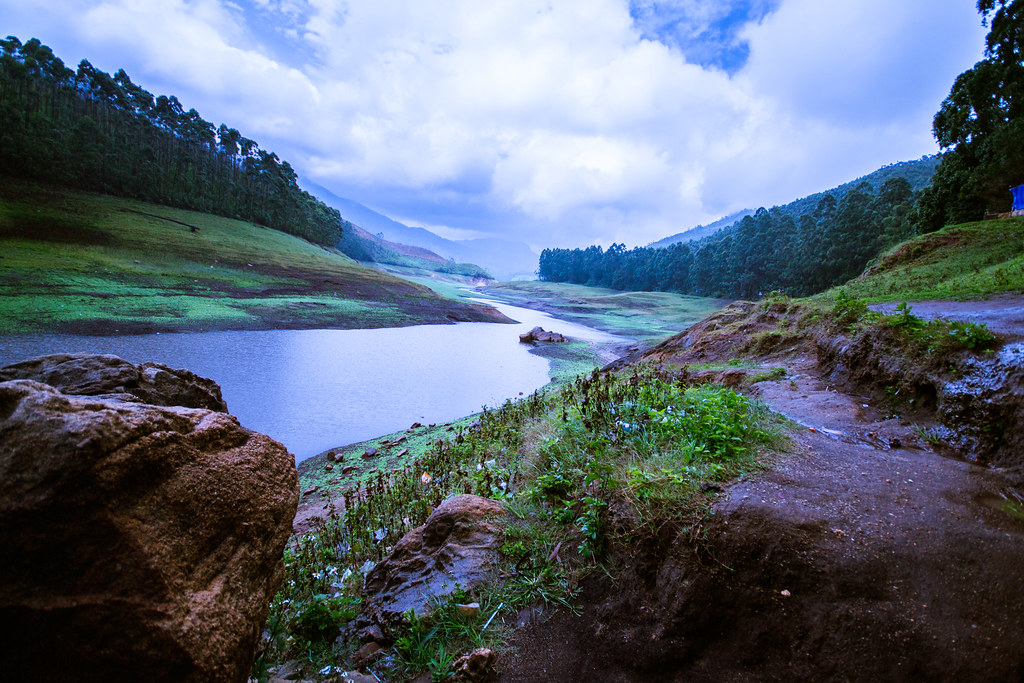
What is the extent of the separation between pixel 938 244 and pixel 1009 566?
17595 mm

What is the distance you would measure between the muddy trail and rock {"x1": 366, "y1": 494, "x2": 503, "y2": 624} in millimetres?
791

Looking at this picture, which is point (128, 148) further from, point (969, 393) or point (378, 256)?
point (969, 393)

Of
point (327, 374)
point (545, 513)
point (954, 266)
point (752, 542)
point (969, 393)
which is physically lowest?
point (327, 374)

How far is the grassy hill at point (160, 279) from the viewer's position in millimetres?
20594

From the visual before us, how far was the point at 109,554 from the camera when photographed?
2213mm

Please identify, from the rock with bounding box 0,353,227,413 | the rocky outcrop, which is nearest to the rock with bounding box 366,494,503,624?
the rock with bounding box 0,353,227,413

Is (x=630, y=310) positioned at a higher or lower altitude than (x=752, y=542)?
higher

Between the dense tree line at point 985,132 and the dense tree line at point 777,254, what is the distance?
353 inches

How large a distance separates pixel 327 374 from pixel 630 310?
5021 centimetres

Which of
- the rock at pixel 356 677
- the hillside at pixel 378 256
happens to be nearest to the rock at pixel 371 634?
the rock at pixel 356 677

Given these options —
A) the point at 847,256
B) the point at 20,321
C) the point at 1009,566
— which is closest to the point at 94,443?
the point at 1009,566

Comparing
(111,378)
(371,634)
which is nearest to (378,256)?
(111,378)

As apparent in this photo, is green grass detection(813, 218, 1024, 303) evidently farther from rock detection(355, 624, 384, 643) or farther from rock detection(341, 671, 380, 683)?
rock detection(341, 671, 380, 683)

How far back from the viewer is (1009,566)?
2.72 meters
